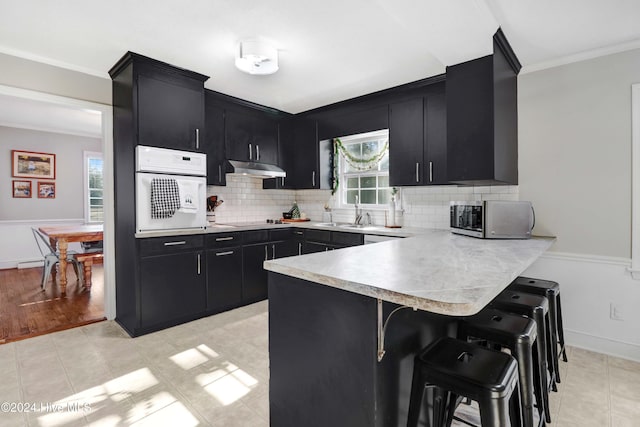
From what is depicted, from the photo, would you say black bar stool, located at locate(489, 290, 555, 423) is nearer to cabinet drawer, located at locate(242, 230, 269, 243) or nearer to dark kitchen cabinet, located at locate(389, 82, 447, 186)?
dark kitchen cabinet, located at locate(389, 82, 447, 186)

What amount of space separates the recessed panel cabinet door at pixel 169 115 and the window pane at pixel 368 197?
2.15 meters

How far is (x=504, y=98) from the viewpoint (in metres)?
2.72

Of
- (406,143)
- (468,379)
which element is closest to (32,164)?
(406,143)

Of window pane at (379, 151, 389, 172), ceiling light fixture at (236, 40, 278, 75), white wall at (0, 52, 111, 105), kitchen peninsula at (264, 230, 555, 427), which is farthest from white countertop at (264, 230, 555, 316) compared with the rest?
white wall at (0, 52, 111, 105)

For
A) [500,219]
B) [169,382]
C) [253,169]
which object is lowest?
[169,382]

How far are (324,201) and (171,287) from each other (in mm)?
2378

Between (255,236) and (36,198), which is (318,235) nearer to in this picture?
(255,236)

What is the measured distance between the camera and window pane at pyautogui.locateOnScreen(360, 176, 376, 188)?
Result: 431cm

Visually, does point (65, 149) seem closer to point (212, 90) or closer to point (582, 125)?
point (212, 90)

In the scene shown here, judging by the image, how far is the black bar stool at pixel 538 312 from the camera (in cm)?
174

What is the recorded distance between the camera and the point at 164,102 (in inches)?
121

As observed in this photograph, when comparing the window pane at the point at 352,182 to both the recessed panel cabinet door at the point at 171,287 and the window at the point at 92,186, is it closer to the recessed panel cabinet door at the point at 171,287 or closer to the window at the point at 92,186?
the recessed panel cabinet door at the point at 171,287

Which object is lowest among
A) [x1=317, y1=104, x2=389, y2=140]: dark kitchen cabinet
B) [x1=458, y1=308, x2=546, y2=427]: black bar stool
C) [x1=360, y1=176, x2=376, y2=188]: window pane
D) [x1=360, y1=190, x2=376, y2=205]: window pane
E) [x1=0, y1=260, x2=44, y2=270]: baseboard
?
[x1=0, y1=260, x2=44, y2=270]: baseboard

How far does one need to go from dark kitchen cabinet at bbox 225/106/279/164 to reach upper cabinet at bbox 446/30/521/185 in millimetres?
2397
